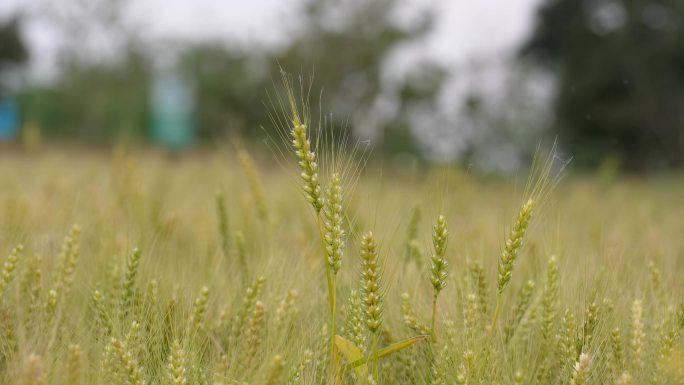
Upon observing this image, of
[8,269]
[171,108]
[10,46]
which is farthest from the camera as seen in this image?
[171,108]

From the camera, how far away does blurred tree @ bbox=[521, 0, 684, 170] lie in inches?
762

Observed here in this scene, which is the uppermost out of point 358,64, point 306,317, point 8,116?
point 306,317

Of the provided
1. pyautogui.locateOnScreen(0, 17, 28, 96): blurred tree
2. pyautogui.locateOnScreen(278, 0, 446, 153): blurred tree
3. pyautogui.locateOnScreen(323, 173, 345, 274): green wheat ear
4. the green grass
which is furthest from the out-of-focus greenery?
pyautogui.locateOnScreen(323, 173, 345, 274): green wheat ear

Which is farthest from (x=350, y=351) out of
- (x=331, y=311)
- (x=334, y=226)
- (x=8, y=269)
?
(x=8, y=269)

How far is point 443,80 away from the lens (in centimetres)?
1648

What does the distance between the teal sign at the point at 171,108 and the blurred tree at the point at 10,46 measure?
3375 mm

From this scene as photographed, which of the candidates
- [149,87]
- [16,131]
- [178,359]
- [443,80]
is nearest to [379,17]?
[443,80]

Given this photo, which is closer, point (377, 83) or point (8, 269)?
point (8, 269)

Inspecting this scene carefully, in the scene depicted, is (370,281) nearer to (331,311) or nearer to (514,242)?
(331,311)

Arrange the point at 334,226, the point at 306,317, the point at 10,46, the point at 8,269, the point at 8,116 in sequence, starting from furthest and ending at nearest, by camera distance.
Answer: the point at 10,46 < the point at 8,116 < the point at 306,317 < the point at 8,269 < the point at 334,226

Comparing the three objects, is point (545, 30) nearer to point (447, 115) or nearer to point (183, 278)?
point (447, 115)

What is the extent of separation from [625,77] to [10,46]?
51.9 ft

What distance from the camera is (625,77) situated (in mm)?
19172

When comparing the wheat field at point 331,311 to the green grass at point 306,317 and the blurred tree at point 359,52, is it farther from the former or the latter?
the blurred tree at point 359,52
